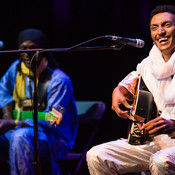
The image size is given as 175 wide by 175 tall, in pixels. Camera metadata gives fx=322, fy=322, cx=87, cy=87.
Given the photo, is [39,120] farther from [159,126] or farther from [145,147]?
[159,126]

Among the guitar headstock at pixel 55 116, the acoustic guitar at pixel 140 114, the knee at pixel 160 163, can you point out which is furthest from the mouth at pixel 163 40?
the guitar headstock at pixel 55 116

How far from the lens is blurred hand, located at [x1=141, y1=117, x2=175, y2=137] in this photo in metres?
2.33

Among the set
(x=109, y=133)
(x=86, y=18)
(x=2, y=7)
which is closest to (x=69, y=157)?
(x=109, y=133)

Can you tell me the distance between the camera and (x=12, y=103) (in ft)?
12.7

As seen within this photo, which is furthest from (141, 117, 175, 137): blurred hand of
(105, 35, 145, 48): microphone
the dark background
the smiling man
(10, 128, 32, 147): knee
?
the dark background

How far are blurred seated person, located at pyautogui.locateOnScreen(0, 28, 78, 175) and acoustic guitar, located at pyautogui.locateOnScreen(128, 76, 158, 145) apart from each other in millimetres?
1160

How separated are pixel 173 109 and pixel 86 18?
2240 mm

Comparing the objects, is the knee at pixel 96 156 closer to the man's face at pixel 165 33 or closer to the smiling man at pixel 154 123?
the smiling man at pixel 154 123

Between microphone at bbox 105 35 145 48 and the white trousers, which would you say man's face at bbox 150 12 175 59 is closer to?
microphone at bbox 105 35 145 48

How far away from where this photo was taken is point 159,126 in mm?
2334

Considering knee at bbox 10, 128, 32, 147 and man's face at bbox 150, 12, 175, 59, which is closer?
man's face at bbox 150, 12, 175, 59

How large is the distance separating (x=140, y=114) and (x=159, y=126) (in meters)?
0.29

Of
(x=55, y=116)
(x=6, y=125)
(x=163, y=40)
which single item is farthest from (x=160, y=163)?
(x=6, y=125)

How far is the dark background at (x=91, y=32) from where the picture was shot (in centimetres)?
409
